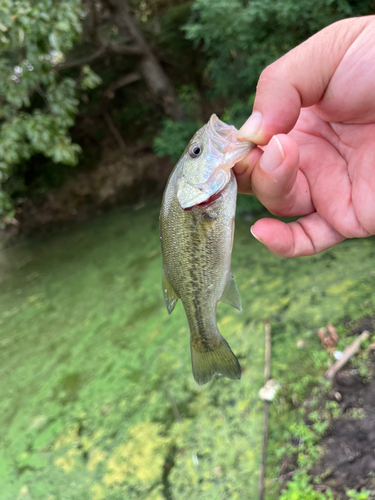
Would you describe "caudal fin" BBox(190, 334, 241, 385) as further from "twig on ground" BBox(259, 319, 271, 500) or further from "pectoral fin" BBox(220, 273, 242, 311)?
"twig on ground" BBox(259, 319, 271, 500)

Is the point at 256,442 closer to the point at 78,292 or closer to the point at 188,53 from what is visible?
the point at 78,292

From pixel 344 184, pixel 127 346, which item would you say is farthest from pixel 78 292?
pixel 344 184

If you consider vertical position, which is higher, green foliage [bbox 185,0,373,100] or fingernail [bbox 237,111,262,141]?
green foliage [bbox 185,0,373,100]

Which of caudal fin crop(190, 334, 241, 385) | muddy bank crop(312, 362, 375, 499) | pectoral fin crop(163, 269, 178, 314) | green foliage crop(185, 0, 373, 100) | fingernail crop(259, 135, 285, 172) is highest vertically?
green foliage crop(185, 0, 373, 100)

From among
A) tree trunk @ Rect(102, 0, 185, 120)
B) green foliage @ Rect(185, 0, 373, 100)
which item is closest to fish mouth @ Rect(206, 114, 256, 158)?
green foliage @ Rect(185, 0, 373, 100)

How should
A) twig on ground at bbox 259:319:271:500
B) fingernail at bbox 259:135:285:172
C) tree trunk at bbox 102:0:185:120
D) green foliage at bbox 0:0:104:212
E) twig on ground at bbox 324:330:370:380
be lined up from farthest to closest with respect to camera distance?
tree trunk at bbox 102:0:185:120, green foliage at bbox 0:0:104:212, twig on ground at bbox 324:330:370:380, twig on ground at bbox 259:319:271:500, fingernail at bbox 259:135:285:172

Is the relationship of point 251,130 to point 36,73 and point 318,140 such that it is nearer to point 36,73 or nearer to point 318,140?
point 318,140

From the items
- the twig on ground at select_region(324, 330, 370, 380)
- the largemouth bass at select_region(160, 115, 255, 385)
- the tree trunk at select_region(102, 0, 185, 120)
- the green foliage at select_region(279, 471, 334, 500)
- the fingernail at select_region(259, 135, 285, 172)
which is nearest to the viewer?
the fingernail at select_region(259, 135, 285, 172)

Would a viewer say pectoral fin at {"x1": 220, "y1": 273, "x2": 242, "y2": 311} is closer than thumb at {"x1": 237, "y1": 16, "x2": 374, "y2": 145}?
No
